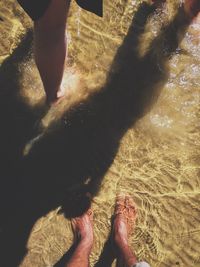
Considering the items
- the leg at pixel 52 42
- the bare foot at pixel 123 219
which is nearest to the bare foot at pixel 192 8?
the leg at pixel 52 42

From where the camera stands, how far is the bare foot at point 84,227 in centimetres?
303

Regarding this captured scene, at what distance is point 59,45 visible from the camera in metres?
2.67

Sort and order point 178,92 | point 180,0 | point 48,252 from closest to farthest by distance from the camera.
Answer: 1. point 48,252
2. point 178,92
3. point 180,0

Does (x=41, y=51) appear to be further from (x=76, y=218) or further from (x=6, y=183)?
(x=76, y=218)

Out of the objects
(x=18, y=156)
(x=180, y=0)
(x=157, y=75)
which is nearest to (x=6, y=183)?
(x=18, y=156)

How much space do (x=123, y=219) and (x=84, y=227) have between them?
13.9 inches

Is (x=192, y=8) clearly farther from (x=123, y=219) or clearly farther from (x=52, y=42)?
(x=123, y=219)

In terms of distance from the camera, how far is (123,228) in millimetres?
3070

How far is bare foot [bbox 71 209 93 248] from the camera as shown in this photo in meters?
3.03

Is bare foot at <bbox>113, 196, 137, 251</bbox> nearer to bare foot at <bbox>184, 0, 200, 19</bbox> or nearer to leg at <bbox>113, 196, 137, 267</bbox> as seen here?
leg at <bbox>113, 196, 137, 267</bbox>

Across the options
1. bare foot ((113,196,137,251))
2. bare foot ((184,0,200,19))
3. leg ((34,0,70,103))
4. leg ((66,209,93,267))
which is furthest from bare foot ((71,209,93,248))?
bare foot ((184,0,200,19))

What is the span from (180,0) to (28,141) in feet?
7.31

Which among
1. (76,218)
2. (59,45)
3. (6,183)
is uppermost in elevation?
(59,45)

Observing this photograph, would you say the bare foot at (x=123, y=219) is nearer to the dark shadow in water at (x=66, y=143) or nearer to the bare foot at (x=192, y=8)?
the dark shadow in water at (x=66, y=143)
